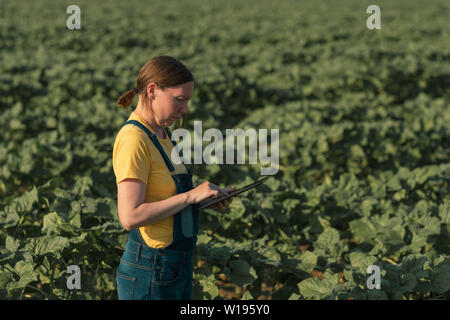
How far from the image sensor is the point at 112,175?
4.73 meters

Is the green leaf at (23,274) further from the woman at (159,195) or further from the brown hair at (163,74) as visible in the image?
the brown hair at (163,74)

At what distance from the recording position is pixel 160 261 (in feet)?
6.28

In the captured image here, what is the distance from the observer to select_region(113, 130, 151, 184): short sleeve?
Answer: 1.76 m

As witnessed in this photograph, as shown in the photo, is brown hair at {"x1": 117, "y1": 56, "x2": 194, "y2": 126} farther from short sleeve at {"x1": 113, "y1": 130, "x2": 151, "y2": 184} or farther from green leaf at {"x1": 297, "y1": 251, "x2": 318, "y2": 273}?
green leaf at {"x1": 297, "y1": 251, "x2": 318, "y2": 273}

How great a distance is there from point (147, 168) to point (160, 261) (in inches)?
15.4

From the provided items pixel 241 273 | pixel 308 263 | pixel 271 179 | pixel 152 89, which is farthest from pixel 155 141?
pixel 271 179

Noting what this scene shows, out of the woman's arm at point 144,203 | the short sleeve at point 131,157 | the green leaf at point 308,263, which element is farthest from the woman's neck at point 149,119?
the green leaf at point 308,263

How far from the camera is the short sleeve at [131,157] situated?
5.79 ft

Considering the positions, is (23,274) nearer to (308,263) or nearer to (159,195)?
(159,195)

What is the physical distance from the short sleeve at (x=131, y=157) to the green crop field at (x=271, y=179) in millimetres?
1112

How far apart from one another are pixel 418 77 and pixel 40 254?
33.0 feet

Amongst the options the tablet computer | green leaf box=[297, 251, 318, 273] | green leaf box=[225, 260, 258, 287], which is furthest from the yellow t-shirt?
green leaf box=[297, 251, 318, 273]
